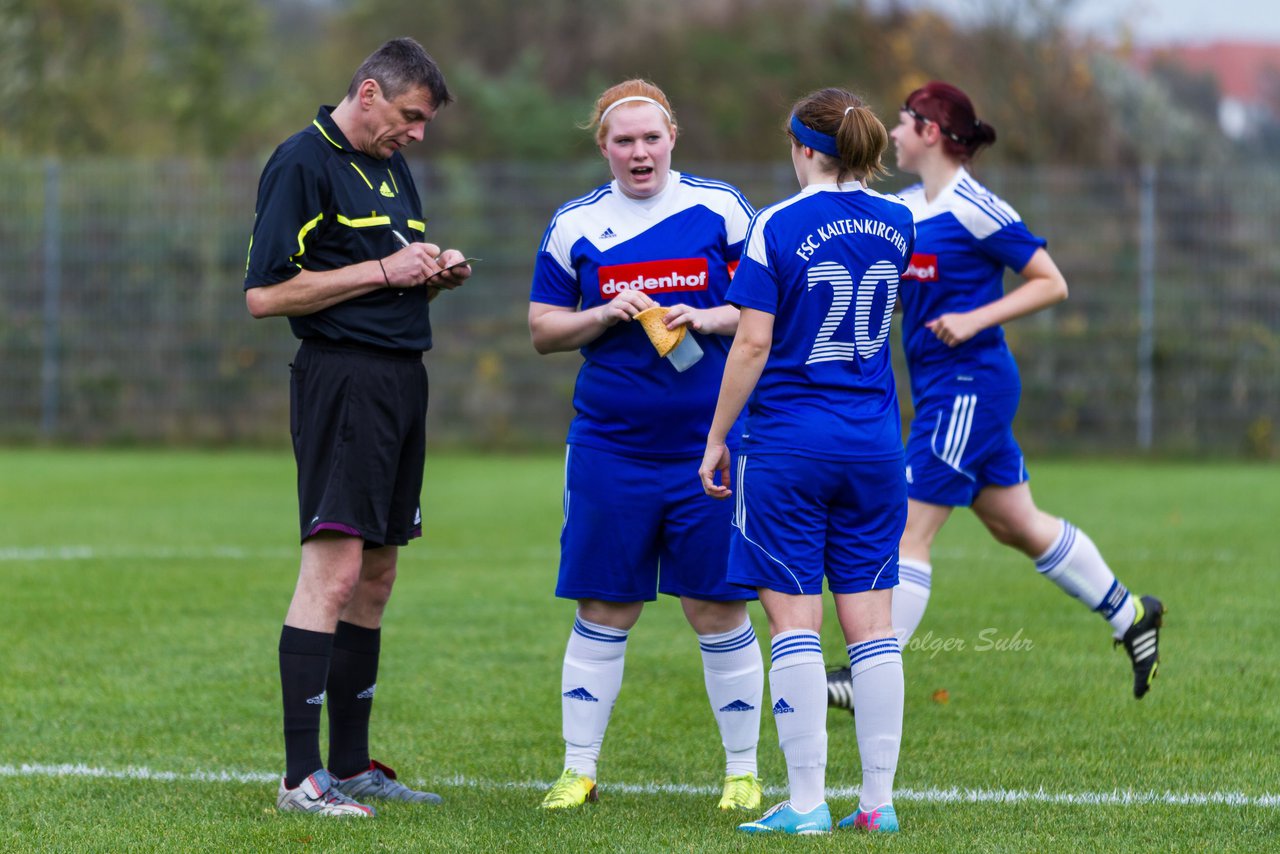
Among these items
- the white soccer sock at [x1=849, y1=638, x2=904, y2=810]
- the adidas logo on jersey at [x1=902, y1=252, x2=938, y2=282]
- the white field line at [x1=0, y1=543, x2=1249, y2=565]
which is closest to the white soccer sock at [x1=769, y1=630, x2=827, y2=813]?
the white soccer sock at [x1=849, y1=638, x2=904, y2=810]

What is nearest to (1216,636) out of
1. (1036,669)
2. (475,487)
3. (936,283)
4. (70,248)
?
(1036,669)

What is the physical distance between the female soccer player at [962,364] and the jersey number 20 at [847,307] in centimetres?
175

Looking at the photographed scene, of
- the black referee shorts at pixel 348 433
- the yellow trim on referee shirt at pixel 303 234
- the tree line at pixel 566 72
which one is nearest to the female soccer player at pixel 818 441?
the black referee shorts at pixel 348 433

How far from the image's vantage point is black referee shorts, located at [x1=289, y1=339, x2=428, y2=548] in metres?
4.63

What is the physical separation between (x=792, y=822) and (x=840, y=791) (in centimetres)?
65

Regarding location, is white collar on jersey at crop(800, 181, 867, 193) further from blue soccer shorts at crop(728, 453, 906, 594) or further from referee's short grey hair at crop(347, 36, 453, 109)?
referee's short grey hair at crop(347, 36, 453, 109)

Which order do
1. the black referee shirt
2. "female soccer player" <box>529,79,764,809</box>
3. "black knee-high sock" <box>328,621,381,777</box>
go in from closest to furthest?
1. the black referee shirt
2. "female soccer player" <box>529,79,764,809</box>
3. "black knee-high sock" <box>328,621,381,777</box>

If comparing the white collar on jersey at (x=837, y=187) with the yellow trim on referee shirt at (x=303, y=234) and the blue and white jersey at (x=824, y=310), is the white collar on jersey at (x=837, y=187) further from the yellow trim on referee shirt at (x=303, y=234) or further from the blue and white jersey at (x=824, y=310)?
the yellow trim on referee shirt at (x=303, y=234)

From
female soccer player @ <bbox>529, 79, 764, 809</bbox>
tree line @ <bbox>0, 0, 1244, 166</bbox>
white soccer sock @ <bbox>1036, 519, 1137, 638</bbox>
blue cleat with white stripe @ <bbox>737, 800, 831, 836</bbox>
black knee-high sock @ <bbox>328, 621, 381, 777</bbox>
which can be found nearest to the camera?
blue cleat with white stripe @ <bbox>737, 800, 831, 836</bbox>

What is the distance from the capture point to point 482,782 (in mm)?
5082

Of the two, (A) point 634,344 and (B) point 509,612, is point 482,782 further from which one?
(B) point 509,612

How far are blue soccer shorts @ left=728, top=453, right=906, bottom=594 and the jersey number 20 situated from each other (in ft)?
0.98

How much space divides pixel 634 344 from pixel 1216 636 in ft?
12.2

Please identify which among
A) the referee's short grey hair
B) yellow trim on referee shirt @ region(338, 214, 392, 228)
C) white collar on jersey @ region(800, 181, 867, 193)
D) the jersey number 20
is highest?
the referee's short grey hair
